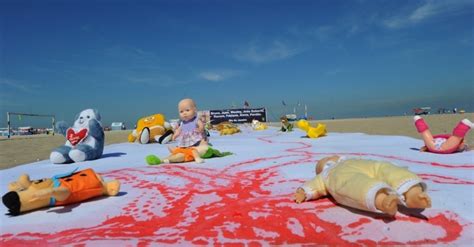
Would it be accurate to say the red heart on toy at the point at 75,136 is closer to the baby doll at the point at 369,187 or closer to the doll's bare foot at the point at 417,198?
the baby doll at the point at 369,187

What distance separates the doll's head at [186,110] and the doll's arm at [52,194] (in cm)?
373

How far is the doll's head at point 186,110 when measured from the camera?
6.31 m

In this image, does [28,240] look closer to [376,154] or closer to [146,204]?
[146,204]

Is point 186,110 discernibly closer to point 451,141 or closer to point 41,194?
point 41,194

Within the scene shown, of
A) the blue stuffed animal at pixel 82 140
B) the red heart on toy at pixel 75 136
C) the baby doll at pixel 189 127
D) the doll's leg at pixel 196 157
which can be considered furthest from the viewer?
the baby doll at pixel 189 127

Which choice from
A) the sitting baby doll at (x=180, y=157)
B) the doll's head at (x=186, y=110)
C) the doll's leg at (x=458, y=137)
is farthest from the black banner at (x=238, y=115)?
the doll's leg at (x=458, y=137)

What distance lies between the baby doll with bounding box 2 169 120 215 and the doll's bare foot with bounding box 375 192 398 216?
2.18 metres

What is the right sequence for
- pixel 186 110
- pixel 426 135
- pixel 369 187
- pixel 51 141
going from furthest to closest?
pixel 51 141 → pixel 186 110 → pixel 426 135 → pixel 369 187

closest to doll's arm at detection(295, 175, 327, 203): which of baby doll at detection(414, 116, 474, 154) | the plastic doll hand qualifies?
the plastic doll hand

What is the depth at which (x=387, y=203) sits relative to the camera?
1996 mm

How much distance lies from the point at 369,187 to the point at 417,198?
0.29m

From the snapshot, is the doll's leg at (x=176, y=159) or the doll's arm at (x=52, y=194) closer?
the doll's arm at (x=52, y=194)

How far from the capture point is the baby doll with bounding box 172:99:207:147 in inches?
235

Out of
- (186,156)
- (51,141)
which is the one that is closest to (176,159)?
(186,156)
